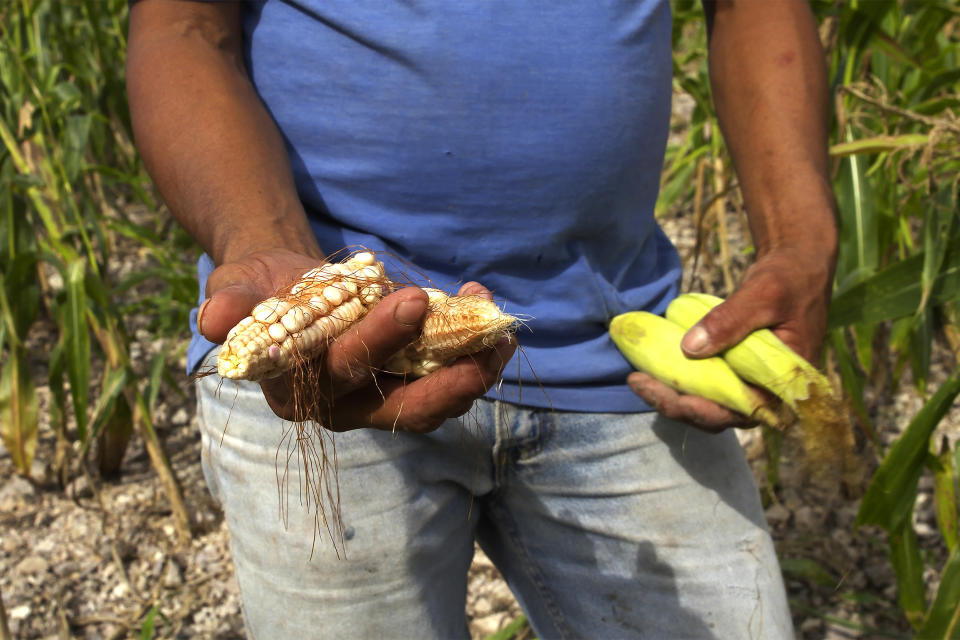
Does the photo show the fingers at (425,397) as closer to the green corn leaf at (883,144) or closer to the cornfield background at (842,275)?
the cornfield background at (842,275)

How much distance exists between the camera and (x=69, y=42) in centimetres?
351

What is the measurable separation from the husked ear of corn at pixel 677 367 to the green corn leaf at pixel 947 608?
0.59m

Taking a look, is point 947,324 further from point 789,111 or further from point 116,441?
point 116,441

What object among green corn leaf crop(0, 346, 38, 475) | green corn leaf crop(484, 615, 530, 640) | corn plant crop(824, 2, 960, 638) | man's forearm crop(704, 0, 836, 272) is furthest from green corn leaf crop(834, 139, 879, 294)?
green corn leaf crop(0, 346, 38, 475)

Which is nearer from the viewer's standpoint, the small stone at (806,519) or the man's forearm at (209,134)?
the man's forearm at (209,134)

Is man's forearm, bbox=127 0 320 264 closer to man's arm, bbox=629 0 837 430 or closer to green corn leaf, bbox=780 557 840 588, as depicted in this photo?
man's arm, bbox=629 0 837 430

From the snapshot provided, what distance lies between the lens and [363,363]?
934mm

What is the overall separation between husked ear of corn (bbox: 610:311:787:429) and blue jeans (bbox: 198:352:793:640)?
0.28 feet

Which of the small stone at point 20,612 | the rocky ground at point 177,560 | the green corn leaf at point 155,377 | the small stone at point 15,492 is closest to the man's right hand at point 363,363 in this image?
the rocky ground at point 177,560

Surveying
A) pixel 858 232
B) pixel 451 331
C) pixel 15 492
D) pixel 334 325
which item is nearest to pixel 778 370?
pixel 451 331

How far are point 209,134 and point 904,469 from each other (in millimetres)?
1505

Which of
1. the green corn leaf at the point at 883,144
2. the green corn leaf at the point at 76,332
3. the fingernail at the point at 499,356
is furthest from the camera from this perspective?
the green corn leaf at the point at 76,332

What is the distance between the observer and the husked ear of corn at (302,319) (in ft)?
2.99

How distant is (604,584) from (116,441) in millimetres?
2005
